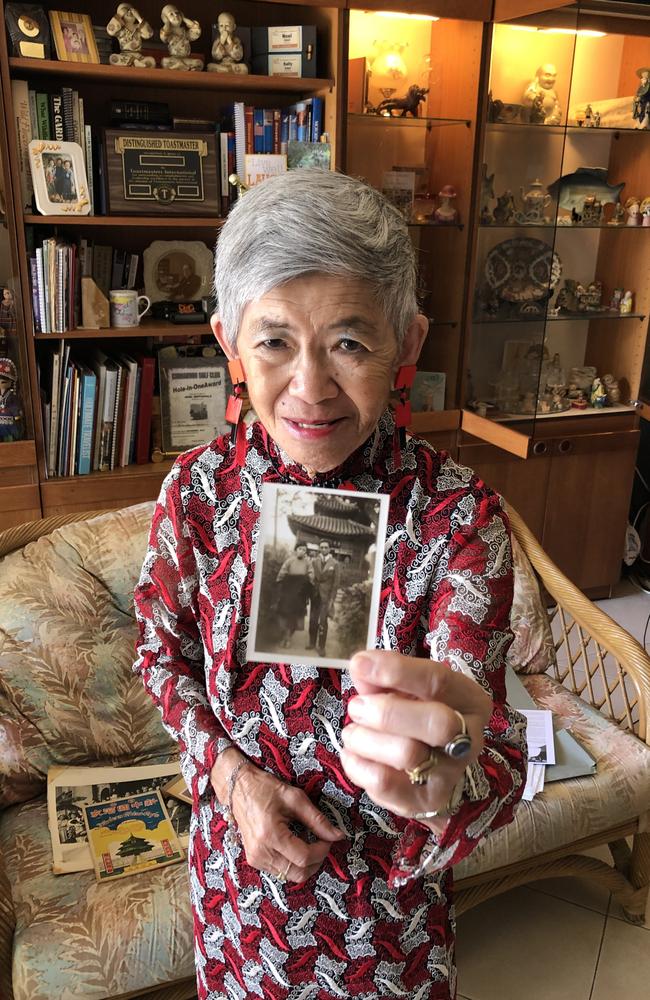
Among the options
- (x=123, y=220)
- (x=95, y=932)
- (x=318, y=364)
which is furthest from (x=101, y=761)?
(x=123, y=220)

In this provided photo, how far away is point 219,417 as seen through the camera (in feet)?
9.64

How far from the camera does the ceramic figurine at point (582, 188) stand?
2.98 metres

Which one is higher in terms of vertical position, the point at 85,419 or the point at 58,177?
the point at 58,177

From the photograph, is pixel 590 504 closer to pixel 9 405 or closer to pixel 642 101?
pixel 642 101

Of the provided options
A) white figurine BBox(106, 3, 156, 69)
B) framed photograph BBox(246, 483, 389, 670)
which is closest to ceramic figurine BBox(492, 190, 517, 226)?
white figurine BBox(106, 3, 156, 69)

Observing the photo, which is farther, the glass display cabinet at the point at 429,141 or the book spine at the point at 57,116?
the glass display cabinet at the point at 429,141

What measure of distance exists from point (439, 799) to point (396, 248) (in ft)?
1.76

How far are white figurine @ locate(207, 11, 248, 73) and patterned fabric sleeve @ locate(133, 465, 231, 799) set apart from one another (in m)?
2.11

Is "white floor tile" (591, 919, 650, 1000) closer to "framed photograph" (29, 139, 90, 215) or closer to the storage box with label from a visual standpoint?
"framed photograph" (29, 139, 90, 215)

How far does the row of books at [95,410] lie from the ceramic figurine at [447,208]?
122 centimetres

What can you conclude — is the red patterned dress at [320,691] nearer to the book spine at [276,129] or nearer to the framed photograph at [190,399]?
the framed photograph at [190,399]

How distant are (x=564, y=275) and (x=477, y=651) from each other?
109 inches

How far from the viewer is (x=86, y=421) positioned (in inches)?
105

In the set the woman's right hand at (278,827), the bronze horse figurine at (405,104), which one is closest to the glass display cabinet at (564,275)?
the bronze horse figurine at (405,104)
